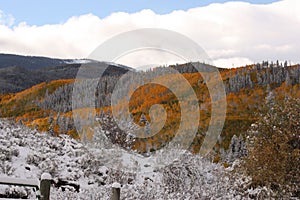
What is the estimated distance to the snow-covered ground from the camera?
15.0 metres

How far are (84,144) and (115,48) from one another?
26.9 feet

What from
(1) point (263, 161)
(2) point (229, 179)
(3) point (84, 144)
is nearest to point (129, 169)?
(3) point (84, 144)

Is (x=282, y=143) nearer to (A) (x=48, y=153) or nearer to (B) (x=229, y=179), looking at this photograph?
(B) (x=229, y=179)

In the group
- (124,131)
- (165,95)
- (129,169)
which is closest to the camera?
(129,169)

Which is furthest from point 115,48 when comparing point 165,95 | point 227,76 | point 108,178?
point 227,76

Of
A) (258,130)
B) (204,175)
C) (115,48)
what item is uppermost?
(115,48)

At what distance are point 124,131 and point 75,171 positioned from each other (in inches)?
170

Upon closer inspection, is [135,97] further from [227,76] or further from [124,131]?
[124,131]

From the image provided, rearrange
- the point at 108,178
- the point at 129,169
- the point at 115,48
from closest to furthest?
the point at 115,48 → the point at 108,178 → the point at 129,169

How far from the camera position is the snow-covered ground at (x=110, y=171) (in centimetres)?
1501

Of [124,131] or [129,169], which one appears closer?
[129,169]

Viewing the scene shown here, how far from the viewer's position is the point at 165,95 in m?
157

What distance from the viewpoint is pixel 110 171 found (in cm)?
1741

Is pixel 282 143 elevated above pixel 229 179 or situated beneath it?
elevated above
